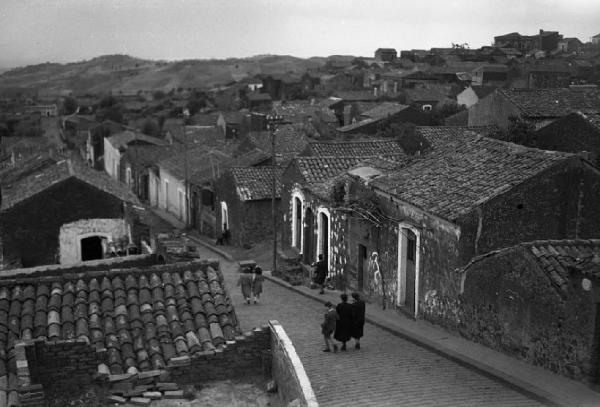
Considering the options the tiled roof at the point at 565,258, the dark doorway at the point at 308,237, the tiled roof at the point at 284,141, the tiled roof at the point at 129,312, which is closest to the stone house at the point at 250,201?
the tiled roof at the point at 284,141

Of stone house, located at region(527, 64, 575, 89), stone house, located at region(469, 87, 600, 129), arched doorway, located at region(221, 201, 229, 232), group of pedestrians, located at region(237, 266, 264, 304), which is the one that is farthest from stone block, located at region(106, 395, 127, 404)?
stone house, located at region(527, 64, 575, 89)

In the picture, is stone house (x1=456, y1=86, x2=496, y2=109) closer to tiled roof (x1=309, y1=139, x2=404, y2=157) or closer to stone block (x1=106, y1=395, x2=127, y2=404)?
tiled roof (x1=309, y1=139, x2=404, y2=157)

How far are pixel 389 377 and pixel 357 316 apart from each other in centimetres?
168

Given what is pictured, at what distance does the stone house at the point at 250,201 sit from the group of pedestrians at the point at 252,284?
34.1 feet

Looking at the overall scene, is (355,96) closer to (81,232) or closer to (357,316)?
(81,232)

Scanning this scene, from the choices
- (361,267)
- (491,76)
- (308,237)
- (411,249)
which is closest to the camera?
(411,249)

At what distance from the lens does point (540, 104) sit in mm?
29781

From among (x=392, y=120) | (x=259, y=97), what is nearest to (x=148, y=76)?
(x=259, y=97)

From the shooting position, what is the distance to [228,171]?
104 ft

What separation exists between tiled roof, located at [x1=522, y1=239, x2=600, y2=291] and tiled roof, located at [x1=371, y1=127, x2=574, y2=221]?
219 centimetres

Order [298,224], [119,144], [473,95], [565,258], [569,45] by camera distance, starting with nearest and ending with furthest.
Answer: [565,258], [298,224], [473,95], [119,144], [569,45]

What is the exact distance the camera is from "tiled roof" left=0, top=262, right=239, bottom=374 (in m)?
8.36

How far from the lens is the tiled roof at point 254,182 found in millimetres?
30203

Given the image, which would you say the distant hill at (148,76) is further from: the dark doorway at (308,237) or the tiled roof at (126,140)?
the dark doorway at (308,237)
